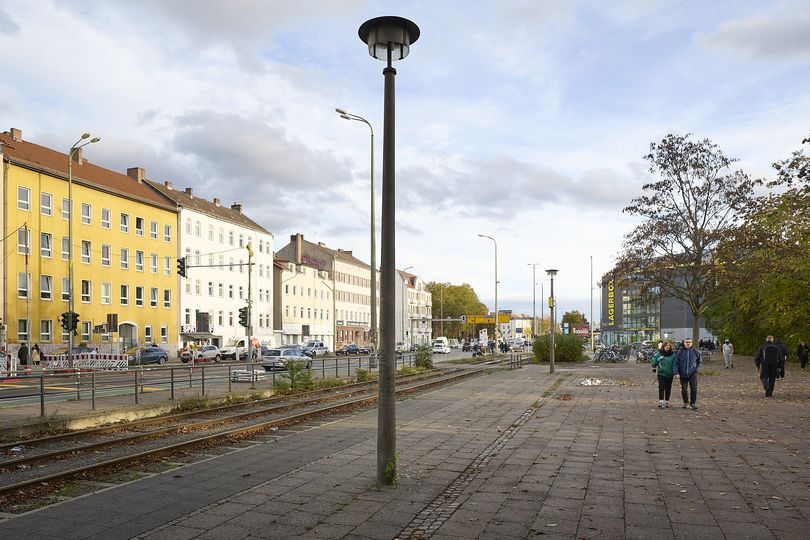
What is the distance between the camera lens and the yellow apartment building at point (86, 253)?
4703cm

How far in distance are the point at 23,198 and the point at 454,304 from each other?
11565cm

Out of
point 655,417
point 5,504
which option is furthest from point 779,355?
point 5,504

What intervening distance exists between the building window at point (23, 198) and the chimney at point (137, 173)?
18.4 meters

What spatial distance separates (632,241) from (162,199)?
47.7 meters

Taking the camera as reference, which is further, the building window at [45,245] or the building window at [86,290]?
the building window at [86,290]

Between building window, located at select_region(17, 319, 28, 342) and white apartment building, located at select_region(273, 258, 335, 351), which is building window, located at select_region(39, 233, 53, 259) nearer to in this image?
building window, located at select_region(17, 319, 28, 342)

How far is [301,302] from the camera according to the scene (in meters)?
92.0

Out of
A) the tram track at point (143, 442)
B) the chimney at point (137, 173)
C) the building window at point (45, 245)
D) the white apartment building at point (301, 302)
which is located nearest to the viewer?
the tram track at point (143, 442)

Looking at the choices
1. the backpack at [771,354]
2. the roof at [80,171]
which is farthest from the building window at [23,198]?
the backpack at [771,354]

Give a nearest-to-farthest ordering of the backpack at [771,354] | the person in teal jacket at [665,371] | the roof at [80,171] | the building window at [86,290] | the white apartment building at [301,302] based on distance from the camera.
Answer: the person in teal jacket at [665,371] → the backpack at [771,354] → the roof at [80,171] → the building window at [86,290] → the white apartment building at [301,302]

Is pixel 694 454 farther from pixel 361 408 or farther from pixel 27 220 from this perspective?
pixel 27 220

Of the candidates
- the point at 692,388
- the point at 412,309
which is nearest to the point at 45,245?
the point at 692,388

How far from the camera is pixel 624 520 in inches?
268

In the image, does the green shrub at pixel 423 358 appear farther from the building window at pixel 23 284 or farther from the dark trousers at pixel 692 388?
the building window at pixel 23 284
